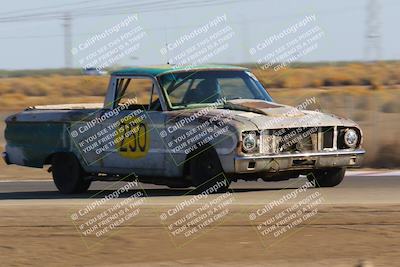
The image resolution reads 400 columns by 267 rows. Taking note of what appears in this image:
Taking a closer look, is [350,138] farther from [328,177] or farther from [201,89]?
[201,89]

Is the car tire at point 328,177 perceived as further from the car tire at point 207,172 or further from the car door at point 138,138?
the car door at point 138,138

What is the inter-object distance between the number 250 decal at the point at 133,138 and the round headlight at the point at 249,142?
1.55 meters

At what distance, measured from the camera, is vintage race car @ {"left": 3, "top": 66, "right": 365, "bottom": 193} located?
42.0ft

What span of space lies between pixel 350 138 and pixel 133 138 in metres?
2.84

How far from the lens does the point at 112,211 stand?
39.7ft

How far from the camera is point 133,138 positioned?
1374cm

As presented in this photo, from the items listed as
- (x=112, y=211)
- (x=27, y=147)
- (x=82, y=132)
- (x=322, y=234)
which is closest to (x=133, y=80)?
(x=82, y=132)

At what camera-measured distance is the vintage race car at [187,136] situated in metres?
12.8

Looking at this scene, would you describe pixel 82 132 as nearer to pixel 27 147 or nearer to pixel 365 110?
pixel 27 147

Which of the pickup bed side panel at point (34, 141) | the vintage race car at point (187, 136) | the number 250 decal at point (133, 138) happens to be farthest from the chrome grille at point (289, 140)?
the pickup bed side panel at point (34, 141)

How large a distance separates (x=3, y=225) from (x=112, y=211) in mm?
1292

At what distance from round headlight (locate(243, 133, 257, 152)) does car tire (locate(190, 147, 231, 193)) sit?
1.41ft

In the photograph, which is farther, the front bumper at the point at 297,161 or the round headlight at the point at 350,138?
the round headlight at the point at 350,138

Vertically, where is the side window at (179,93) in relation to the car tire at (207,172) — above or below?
above
